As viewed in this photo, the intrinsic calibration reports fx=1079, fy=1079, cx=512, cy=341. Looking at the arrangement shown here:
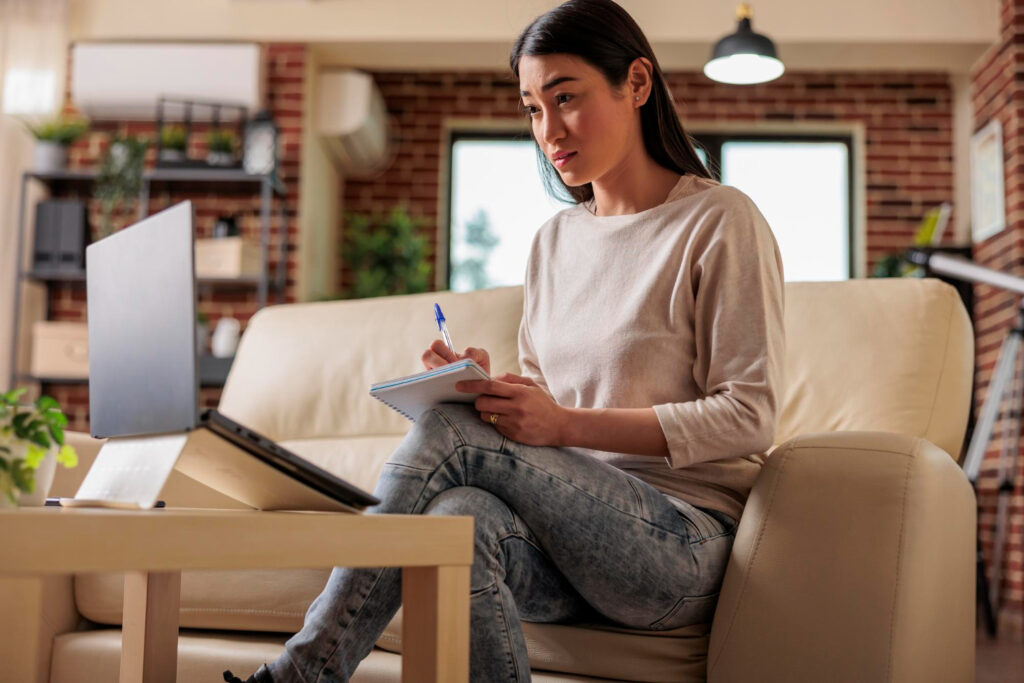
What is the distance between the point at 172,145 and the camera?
5.05m

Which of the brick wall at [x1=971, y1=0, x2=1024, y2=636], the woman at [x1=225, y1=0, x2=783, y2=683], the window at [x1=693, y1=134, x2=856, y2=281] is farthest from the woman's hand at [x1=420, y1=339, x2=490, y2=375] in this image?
the window at [x1=693, y1=134, x2=856, y2=281]

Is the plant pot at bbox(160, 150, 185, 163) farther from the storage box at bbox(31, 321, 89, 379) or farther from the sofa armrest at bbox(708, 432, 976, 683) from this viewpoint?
the sofa armrest at bbox(708, 432, 976, 683)

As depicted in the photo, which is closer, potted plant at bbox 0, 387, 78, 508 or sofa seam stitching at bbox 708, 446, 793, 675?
potted plant at bbox 0, 387, 78, 508

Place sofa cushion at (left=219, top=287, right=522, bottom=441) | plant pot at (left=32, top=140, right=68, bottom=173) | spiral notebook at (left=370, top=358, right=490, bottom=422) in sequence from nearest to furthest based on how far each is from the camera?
spiral notebook at (left=370, top=358, right=490, bottom=422)
sofa cushion at (left=219, top=287, right=522, bottom=441)
plant pot at (left=32, top=140, right=68, bottom=173)

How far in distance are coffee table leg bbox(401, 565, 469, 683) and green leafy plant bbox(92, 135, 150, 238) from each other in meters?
4.41

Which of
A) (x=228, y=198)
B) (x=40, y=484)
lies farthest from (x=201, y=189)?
(x=40, y=484)

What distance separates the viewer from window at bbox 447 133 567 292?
20.4 feet

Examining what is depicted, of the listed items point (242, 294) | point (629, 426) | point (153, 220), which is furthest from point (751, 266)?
point (242, 294)

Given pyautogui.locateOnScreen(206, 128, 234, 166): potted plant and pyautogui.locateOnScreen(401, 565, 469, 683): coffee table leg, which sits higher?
pyautogui.locateOnScreen(206, 128, 234, 166): potted plant

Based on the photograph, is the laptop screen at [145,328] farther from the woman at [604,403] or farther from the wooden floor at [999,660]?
the wooden floor at [999,660]

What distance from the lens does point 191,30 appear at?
507 cm

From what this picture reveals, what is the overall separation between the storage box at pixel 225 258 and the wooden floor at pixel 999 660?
3.36 meters

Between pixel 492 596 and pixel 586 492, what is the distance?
0.18 metres

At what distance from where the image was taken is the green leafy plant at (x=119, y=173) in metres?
4.93
